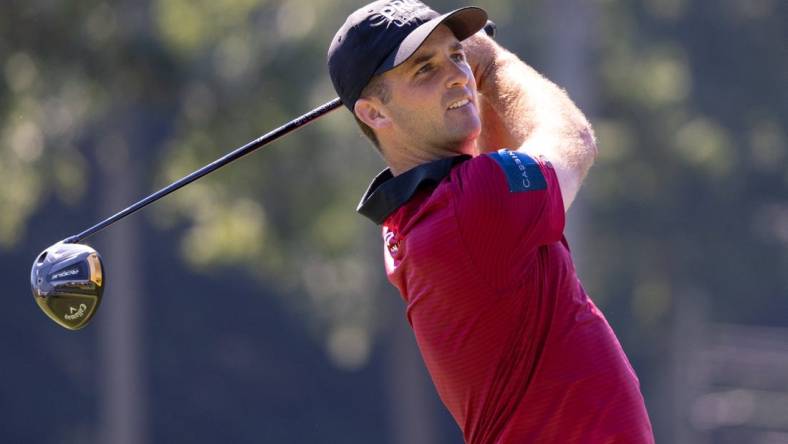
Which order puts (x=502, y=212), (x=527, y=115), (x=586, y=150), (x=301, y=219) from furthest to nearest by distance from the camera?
(x=301, y=219) → (x=527, y=115) → (x=586, y=150) → (x=502, y=212)

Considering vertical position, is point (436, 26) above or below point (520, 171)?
above

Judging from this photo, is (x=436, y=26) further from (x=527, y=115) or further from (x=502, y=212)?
(x=502, y=212)

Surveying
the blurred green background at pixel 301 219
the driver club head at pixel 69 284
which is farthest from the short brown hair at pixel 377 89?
the blurred green background at pixel 301 219

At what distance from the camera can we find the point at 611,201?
19.6m

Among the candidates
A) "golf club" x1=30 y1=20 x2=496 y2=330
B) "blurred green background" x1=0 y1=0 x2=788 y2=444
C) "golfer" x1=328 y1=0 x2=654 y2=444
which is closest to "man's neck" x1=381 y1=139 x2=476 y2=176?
"golfer" x1=328 y1=0 x2=654 y2=444

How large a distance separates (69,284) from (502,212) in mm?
1135

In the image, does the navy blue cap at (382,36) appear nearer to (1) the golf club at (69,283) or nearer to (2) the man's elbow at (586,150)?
(1) the golf club at (69,283)

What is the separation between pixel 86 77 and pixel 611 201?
8.58 meters

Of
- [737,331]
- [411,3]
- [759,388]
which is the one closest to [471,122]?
[411,3]

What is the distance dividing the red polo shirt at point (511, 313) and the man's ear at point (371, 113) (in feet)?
0.73

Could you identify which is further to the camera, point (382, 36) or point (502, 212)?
point (382, 36)

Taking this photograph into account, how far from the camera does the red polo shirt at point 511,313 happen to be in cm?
280

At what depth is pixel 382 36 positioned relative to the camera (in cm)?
300

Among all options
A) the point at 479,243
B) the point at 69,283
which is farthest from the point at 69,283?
the point at 479,243
